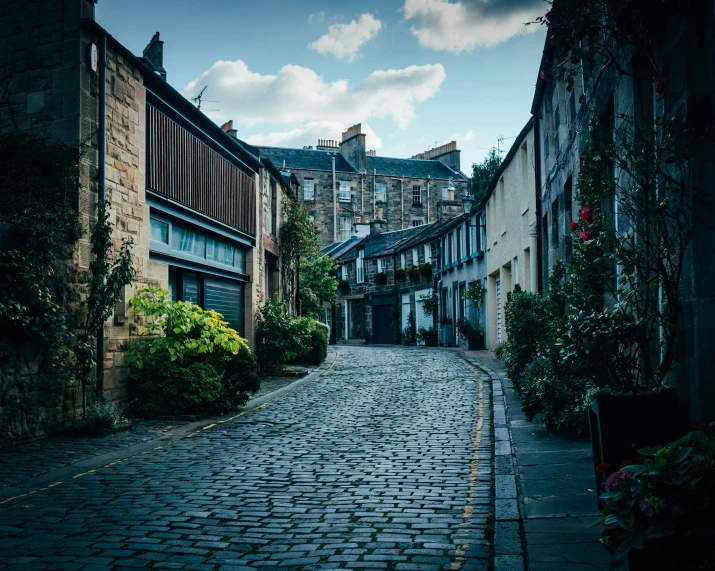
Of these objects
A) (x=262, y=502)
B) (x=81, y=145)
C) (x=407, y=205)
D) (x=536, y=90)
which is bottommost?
(x=262, y=502)

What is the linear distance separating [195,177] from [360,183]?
42.5m

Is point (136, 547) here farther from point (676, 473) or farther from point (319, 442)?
point (319, 442)

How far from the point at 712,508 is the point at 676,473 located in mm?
201

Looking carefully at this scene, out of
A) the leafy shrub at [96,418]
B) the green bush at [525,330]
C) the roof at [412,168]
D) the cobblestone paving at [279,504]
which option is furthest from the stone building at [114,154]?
the roof at [412,168]

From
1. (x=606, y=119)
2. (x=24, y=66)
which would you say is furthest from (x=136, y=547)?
(x=24, y=66)

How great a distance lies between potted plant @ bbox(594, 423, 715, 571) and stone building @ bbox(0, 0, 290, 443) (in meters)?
6.99

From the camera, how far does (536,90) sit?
15.2 meters

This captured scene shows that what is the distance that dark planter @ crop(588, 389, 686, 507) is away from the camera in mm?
4398

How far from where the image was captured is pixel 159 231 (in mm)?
12508

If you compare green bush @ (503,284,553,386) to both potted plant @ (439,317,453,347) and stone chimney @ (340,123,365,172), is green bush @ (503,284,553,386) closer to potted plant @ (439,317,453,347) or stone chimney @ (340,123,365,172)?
potted plant @ (439,317,453,347)

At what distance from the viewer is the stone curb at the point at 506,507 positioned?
4.21m

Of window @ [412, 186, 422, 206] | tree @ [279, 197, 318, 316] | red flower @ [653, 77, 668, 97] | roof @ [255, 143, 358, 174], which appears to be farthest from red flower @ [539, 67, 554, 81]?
window @ [412, 186, 422, 206]

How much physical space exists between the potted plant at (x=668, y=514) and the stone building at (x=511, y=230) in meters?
11.7

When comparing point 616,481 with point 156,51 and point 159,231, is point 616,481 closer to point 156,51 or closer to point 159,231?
point 159,231
